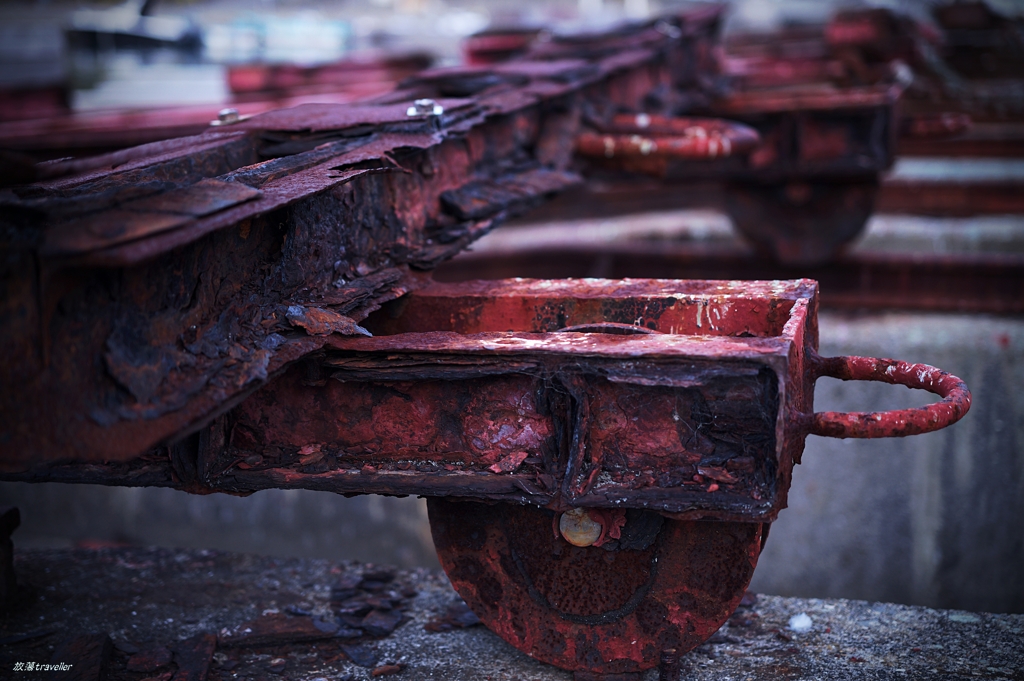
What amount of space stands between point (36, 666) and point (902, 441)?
4.26 m

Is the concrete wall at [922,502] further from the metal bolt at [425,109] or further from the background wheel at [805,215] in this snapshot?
the metal bolt at [425,109]

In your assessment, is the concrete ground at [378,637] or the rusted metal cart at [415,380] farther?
the concrete ground at [378,637]

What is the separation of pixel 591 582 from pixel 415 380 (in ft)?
2.62

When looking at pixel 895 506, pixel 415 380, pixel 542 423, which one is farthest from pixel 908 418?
pixel 895 506

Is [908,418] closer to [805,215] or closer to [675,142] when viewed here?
[675,142]

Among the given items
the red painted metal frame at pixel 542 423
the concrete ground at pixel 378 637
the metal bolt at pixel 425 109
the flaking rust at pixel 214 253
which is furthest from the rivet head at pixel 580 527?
the metal bolt at pixel 425 109

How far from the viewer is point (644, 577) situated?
232 cm

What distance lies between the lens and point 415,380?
6.62ft

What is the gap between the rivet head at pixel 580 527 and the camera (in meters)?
2.21

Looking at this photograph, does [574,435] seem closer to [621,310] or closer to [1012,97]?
[621,310]

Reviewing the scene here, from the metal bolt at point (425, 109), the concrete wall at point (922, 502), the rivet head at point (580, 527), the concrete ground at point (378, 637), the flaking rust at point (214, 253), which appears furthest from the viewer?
the concrete wall at point (922, 502)

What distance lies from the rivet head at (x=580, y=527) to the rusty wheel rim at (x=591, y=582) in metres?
0.12

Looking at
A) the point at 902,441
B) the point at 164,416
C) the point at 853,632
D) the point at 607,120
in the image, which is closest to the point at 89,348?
the point at 164,416

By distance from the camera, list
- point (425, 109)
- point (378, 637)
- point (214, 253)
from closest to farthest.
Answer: point (214, 253)
point (378, 637)
point (425, 109)
